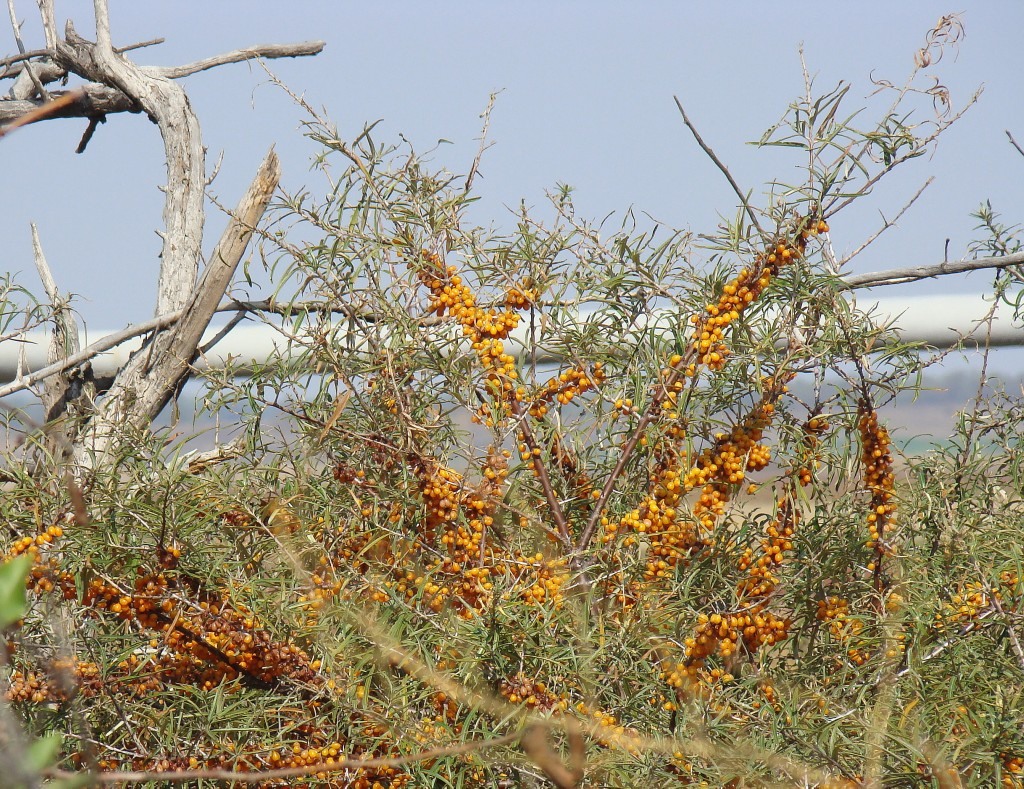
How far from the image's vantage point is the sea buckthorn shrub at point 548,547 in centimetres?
75

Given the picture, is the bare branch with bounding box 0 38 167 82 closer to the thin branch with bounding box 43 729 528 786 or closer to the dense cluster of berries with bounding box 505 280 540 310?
the dense cluster of berries with bounding box 505 280 540 310

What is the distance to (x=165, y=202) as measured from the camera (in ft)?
5.07

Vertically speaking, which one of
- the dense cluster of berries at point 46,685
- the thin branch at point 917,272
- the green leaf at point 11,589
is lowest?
the dense cluster of berries at point 46,685

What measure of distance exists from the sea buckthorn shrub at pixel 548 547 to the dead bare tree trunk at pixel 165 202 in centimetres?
29

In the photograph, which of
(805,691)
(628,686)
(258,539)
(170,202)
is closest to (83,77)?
(170,202)

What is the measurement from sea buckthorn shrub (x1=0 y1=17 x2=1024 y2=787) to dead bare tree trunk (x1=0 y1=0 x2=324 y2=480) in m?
0.29

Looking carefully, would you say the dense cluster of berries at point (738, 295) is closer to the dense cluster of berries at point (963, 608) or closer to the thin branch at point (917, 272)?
the thin branch at point (917, 272)

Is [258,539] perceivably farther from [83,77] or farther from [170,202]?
[83,77]

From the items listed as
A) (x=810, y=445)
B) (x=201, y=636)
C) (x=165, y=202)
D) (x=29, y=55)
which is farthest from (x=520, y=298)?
(x=29, y=55)

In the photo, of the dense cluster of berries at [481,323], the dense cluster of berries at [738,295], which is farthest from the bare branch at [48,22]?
the dense cluster of berries at [738,295]

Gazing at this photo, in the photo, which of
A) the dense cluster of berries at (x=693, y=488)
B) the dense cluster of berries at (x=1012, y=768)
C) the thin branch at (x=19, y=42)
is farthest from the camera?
the thin branch at (x=19, y=42)

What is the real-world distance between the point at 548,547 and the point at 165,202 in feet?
3.34

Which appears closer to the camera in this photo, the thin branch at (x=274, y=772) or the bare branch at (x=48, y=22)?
the thin branch at (x=274, y=772)

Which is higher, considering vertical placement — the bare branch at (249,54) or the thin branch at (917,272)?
the bare branch at (249,54)
